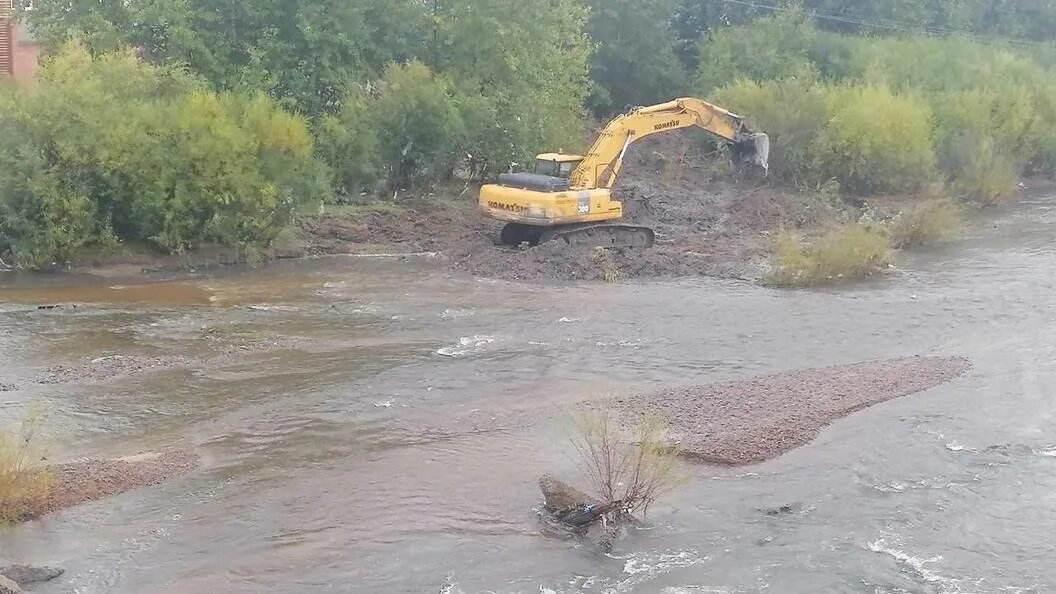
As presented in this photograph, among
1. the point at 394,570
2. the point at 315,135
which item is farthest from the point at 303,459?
the point at 315,135

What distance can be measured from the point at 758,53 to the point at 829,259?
20419mm

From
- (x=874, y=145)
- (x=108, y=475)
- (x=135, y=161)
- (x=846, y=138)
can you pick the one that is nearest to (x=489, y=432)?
(x=108, y=475)

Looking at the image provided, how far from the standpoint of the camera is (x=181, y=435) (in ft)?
47.9

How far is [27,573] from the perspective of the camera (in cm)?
1065

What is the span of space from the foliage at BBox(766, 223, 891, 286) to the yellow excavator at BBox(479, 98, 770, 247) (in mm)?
3488

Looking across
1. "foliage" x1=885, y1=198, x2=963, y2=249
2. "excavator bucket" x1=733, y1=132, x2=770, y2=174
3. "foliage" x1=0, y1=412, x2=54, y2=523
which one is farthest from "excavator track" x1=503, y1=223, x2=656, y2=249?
"foliage" x1=0, y1=412, x2=54, y2=523

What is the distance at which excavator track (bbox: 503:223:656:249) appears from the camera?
2486 cm

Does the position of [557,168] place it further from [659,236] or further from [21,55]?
[21,55]

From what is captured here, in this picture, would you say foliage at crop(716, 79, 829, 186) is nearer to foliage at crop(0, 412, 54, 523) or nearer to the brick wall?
the brick wall

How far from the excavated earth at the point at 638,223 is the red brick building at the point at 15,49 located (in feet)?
46.0

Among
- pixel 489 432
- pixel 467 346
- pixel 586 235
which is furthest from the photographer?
pixel 586 235

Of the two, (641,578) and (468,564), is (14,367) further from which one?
(641,578)

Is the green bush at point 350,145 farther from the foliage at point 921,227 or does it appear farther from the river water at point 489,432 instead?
the foliage at point 921,227

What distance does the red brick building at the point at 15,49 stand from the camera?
117ft
